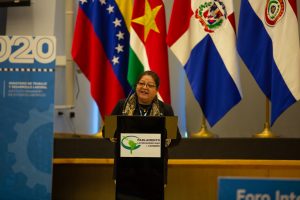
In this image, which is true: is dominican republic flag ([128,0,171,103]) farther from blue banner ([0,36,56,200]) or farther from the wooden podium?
the wooden podium

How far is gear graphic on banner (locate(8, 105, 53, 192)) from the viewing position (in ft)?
12.1

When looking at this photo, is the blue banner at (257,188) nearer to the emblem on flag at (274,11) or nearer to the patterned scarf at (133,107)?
the patterned scarf at (133,107)

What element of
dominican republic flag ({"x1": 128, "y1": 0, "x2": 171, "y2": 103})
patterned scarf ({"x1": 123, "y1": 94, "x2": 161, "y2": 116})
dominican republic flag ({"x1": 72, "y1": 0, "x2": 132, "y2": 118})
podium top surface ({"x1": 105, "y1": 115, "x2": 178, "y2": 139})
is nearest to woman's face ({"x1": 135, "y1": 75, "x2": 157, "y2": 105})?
patterned scarf ({"x1": 123, "y1": 94, "x2": 161, "y2": 116})

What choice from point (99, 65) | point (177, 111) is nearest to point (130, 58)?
point (99, 65)

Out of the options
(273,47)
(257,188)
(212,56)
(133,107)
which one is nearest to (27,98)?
(133,107)

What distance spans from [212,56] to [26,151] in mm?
1776

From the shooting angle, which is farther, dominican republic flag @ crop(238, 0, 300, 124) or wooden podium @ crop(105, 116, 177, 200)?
dominican republic flag @ crop(238, 0, 300, 124)

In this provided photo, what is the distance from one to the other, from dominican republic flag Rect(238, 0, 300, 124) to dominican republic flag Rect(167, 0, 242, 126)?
135 millimetres

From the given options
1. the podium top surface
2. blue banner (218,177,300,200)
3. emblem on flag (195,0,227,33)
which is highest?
emblem on flag (195,0,227,33)

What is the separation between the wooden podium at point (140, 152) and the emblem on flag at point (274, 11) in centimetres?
162

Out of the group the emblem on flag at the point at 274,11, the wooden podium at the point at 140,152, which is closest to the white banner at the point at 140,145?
the wooden podium at the point at 140,152

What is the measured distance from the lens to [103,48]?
172 inches

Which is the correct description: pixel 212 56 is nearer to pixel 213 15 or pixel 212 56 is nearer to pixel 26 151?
pixel 213 15

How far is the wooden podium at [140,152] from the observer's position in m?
3.03
